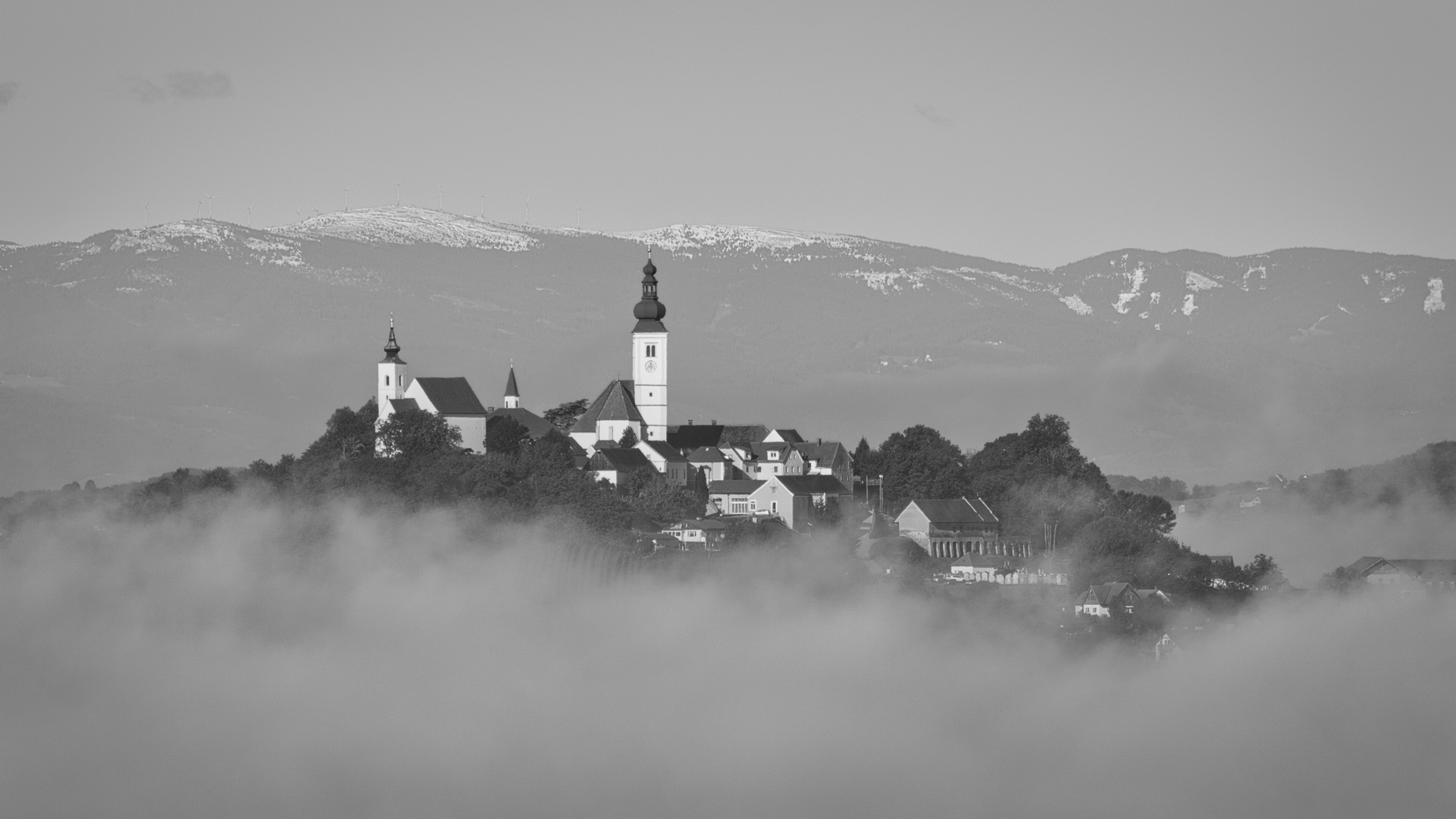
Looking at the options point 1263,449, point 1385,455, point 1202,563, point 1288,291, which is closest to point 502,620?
point 1202,563

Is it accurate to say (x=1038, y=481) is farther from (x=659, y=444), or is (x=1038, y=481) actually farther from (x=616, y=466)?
(x=616, y=466)

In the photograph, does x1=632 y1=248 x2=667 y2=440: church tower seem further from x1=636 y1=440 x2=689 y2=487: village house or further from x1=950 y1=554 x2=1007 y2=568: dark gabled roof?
x1=950 y1=554 x2=1007 y2=568: dark gabled roof

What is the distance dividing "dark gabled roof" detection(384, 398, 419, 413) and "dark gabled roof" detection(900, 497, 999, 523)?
733 inches

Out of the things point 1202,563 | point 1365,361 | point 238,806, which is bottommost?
point 238,806

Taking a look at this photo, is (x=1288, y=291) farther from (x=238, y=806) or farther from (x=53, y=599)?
(x=238, y=806)

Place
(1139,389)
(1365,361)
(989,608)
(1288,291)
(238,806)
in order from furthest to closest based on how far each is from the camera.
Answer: (1288,291) → (1139,389) → (1365,361) → (989,608) → (238,806)

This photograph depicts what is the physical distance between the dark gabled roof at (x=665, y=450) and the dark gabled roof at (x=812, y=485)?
12.9ft

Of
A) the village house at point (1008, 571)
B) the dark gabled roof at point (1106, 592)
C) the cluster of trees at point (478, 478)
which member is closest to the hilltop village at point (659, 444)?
the cluster of trees at point (478, 478)

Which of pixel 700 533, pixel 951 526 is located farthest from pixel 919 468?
pixel 700 533

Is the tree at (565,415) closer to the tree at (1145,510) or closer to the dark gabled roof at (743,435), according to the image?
the dark gabled roof at (743,435)

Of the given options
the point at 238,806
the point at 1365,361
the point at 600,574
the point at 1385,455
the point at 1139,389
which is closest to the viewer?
the point at 238,806

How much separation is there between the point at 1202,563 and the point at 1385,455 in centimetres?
1077

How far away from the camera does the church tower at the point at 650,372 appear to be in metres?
97.6

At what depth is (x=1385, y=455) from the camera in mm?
72188
